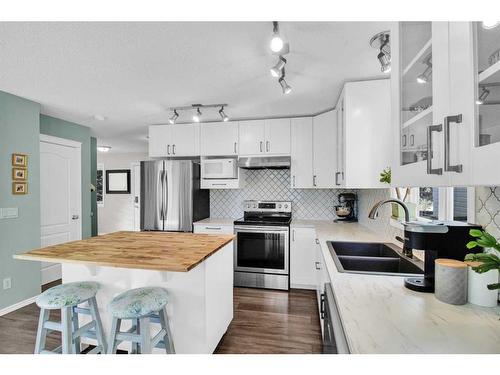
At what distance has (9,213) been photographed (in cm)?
278

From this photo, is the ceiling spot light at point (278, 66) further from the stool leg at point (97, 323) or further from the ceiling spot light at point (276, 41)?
the stool leg at point (97, 323)

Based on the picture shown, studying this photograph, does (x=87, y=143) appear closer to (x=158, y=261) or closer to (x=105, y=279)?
(x=105, y=279)

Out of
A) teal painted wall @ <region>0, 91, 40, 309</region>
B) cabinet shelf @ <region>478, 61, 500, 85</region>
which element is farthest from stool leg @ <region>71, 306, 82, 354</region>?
cabinet shelf @ <region>478, 61, 500, 85</region>

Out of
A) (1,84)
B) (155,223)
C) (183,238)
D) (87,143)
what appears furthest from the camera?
(87,143)

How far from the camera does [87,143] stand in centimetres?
423

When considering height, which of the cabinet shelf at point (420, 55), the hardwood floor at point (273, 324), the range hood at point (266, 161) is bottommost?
the hardwood floor at point (273, 324)

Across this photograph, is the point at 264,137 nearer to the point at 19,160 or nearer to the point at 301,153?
the point at 301,153

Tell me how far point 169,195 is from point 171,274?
1920mm

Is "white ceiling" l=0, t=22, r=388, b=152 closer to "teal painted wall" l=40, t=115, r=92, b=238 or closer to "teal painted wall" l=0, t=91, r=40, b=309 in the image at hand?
"teal painted wall" l=0, t=91, r=40, b=309

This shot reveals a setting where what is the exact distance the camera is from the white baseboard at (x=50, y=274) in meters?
3.67

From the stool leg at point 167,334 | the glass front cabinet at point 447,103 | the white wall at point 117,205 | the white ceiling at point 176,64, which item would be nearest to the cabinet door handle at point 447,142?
the glass front cabinet at point 447,103

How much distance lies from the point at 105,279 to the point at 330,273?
5.53ft

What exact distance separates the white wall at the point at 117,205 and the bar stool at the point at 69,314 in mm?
5149

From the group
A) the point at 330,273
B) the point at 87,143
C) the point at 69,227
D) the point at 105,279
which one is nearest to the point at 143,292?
the point at 105,279
